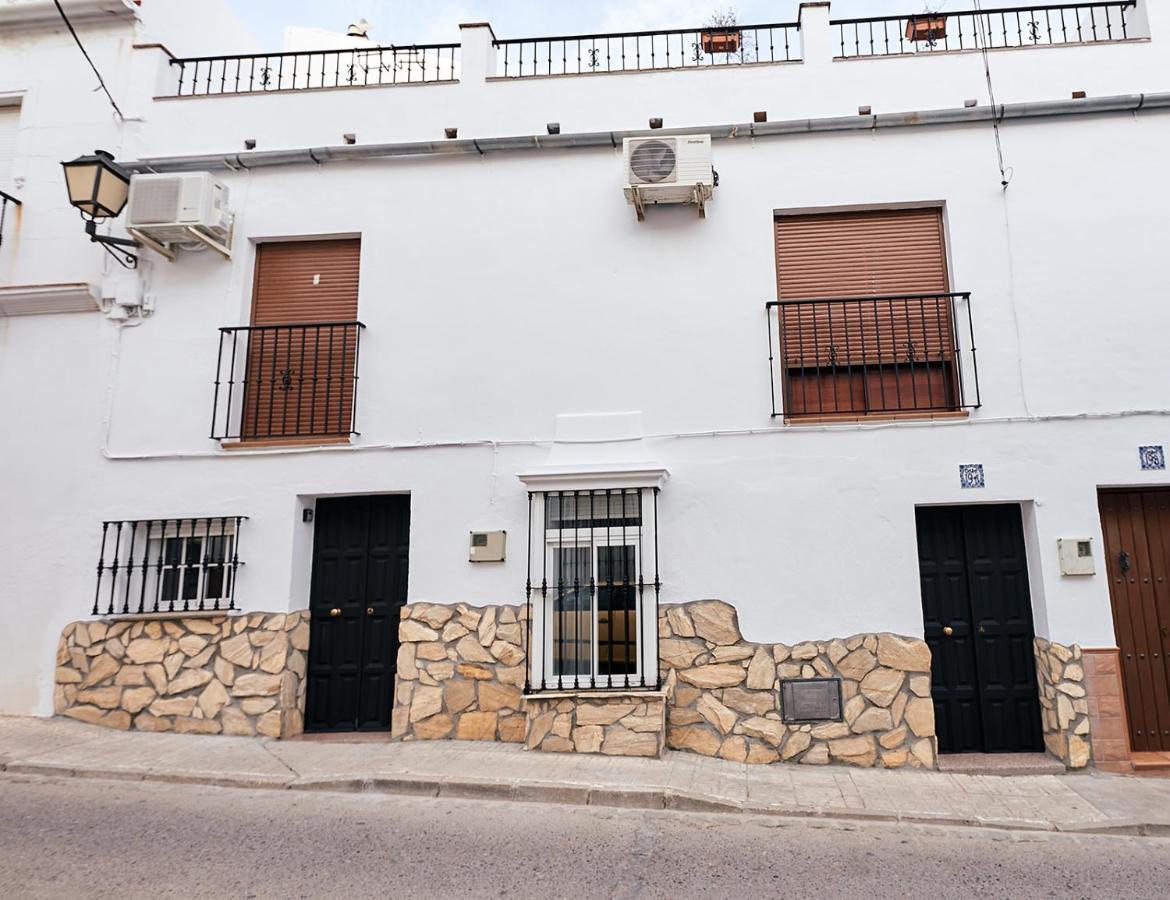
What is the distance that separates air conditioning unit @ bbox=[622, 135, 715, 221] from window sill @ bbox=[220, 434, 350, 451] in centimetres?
347

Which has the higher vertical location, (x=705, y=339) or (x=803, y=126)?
(x=803, y=126)

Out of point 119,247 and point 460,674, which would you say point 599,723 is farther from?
point 119,247

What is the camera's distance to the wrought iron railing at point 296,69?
25.2 feet

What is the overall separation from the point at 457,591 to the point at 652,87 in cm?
507

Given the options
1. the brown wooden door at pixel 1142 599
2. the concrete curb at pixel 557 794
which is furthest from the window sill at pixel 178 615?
the brown wooden door at pixel 1142 599

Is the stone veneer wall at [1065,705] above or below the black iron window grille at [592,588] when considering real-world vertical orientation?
below

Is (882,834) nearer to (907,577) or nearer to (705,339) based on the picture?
(907,577)

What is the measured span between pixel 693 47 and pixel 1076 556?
5744mm

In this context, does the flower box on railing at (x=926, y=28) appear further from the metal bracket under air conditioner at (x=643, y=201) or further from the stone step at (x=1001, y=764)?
the stone step at (x=1001, y=764)

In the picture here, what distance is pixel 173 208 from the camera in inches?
271

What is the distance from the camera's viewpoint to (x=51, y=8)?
7.66m

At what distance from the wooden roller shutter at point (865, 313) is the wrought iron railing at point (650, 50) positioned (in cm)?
183

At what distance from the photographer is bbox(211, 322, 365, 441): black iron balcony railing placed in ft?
22.9

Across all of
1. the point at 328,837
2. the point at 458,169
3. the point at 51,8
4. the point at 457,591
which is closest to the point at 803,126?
the point at 458,169
